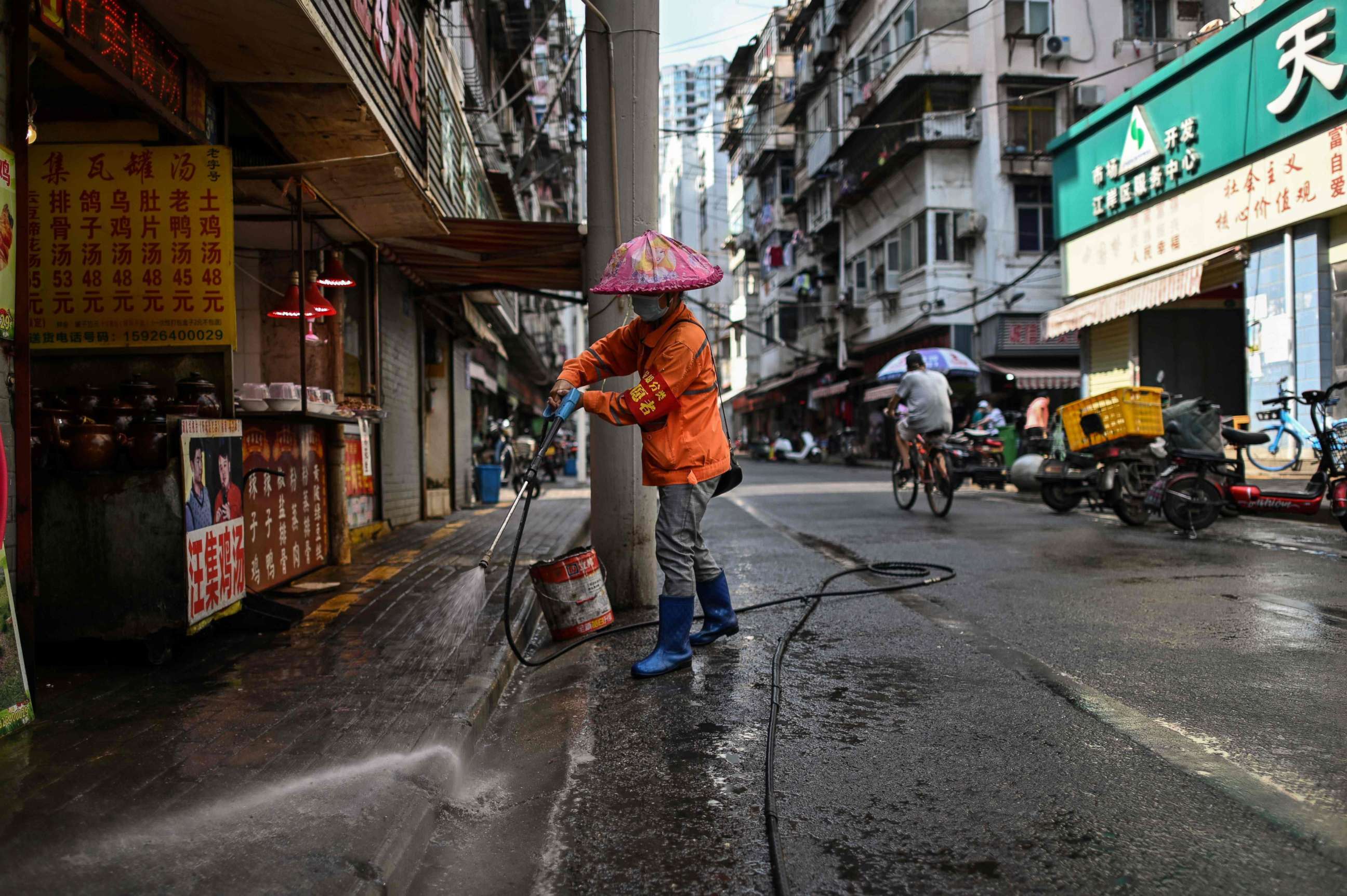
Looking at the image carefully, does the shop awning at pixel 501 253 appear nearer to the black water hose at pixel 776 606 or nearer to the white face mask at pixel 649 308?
the black water hose at pixel 776 606

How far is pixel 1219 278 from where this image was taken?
58.3ft

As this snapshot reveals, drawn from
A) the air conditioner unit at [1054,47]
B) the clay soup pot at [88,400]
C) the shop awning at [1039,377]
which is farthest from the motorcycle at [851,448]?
the clay soup pot at [88,400]

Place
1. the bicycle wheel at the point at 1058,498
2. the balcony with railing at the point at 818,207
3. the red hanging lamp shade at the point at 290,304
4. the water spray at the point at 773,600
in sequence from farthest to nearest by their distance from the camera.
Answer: the balcony with railing at the point at 818,207 → the bicycle wheel at the point at 1058,498 → the red hanging lamp shade at the point at 290,304 → the water spray at the point at 773,600

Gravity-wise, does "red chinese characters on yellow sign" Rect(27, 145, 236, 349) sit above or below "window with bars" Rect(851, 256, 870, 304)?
below

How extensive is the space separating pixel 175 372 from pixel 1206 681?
5.25m

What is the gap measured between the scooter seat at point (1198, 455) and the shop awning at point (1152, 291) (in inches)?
354

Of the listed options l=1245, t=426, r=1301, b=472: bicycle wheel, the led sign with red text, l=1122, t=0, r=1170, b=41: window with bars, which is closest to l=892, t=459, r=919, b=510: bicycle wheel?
l=1245, t=426, r=1301, b=472: bicycle wheel

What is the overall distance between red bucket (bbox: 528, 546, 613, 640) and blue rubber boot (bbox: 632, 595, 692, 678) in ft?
1.73

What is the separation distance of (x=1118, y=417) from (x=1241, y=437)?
4.14 ft

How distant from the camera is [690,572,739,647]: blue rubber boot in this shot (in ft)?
16.6

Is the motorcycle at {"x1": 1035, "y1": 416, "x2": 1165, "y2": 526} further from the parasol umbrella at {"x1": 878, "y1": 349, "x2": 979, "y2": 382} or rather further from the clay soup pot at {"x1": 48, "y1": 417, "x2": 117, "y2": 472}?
the parasol umbrella at {"x1": 878, "y1": 349, "x2": 979, "y2": 382}

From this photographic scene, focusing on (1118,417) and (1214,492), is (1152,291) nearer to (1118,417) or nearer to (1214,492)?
(1118,417)

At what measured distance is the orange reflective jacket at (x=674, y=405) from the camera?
14.9 feet

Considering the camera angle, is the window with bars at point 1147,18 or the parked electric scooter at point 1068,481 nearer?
the parked electric scooter at point 1068,481
